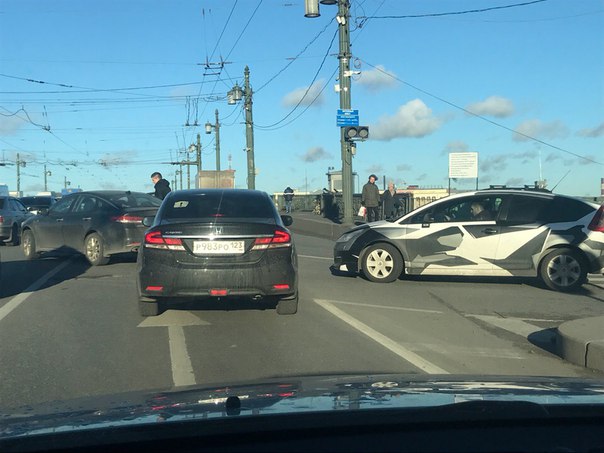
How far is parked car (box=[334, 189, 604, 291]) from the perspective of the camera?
984cm

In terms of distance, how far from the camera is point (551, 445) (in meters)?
2.45

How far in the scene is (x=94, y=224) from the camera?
39.8 ft

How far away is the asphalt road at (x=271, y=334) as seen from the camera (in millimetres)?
5395

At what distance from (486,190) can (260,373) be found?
6456mm

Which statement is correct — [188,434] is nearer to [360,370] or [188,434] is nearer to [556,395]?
[556,395]

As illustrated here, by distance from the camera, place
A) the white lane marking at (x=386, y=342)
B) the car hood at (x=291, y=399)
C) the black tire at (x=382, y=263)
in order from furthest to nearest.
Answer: the black tire at (x=382, y=263), the white lane marking at (x=386, y=342), the car hood at (x=291, y=399)

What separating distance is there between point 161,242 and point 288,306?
1.74m

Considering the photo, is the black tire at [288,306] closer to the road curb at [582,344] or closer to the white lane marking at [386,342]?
the white lane marking at [386,342]

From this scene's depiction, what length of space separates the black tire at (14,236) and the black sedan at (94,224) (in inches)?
223

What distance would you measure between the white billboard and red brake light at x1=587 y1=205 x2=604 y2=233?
12937mm

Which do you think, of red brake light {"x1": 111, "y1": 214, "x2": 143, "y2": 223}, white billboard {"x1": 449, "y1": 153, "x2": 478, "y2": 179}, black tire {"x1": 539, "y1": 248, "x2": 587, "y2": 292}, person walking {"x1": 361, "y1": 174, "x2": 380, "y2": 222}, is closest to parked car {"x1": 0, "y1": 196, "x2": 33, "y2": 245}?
red brake light {"x1": 111, "y1": 214, "x2": 143, "y2": 223}

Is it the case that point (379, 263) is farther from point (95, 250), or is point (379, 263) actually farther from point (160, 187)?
point (160, 187)

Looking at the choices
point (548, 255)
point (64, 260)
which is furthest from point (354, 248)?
point (64, 260)

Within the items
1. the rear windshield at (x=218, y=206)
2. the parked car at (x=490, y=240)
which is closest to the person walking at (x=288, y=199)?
the parked car at (x=490, y=240)
